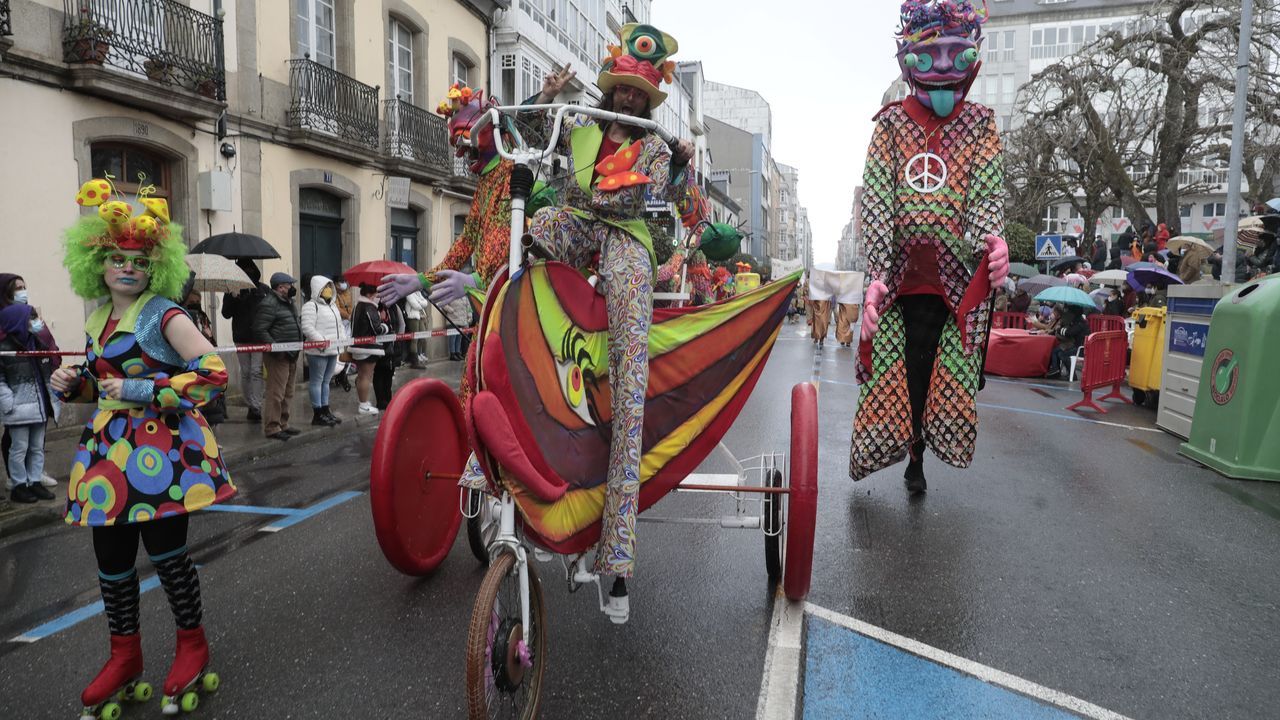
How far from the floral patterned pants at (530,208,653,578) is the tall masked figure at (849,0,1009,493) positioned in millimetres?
1959

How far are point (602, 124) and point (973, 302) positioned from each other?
2497 mm

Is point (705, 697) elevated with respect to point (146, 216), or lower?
lower

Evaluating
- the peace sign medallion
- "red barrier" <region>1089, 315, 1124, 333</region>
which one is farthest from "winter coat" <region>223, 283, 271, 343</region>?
"red barrier" <region>1089, 315, 1124, 333</region>

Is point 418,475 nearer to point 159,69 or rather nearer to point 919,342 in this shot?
point 919,342

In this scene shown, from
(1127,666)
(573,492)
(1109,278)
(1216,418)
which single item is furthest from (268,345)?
(1109,278)

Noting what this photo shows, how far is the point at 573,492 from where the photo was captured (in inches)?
113

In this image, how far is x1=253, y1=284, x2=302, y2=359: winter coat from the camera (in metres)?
8.59

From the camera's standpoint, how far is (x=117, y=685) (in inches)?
108

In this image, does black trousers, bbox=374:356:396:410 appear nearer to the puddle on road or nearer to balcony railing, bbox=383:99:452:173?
balcony railing, bbox=383:99:452:173

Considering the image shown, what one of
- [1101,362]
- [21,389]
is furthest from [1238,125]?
[21,389]

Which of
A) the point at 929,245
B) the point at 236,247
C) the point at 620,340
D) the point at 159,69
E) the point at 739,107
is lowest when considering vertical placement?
the point at 620,340

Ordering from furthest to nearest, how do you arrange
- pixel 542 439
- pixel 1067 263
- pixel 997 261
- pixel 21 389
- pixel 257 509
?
pixel 1067 263, pixel 21 389, pixel 257 509, pixel 997 261, pixel 542 439

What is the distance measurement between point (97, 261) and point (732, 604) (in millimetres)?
2853

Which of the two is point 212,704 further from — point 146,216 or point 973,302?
point 973,302
